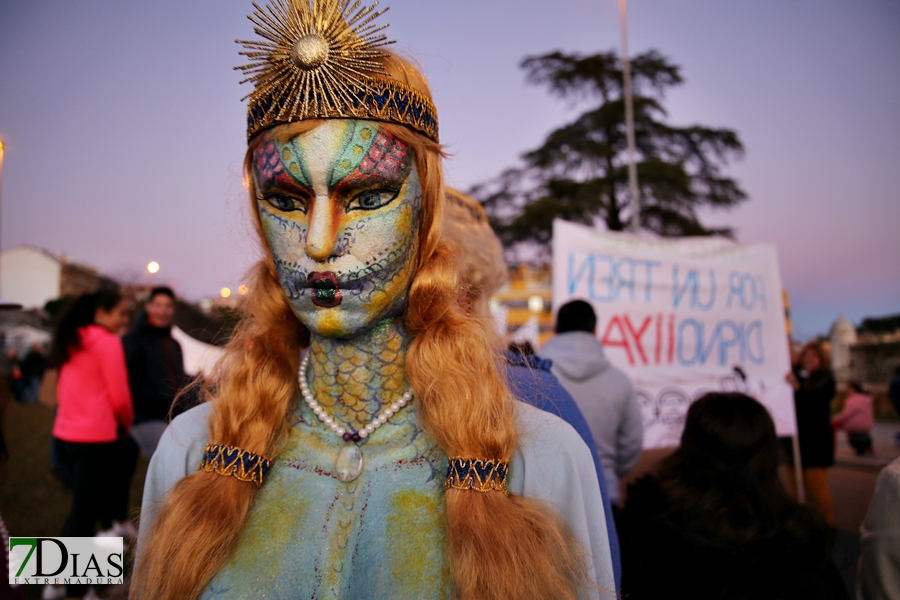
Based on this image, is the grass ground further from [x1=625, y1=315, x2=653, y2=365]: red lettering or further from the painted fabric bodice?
[x1=625, y1=315, x2=653, y2=365]: red lettering

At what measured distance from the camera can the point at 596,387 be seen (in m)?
3.38

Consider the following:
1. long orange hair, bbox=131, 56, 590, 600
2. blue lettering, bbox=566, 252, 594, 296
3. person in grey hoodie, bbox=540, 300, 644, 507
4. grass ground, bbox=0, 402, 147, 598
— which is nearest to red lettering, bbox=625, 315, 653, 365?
blue lettering, bbox=566, 252, 594, 296

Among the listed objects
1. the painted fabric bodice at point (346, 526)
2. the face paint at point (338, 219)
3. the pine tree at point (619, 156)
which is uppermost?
the pine tree at point (619, 156)

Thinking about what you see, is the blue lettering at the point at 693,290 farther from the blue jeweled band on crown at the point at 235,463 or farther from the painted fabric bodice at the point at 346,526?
the blue jeweled band on crown at the point at 235,463

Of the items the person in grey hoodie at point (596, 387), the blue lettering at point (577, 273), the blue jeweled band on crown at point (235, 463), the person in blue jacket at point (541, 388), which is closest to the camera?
the blue jeweled band on crown at point (235, 463)

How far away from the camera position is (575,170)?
45.9ft

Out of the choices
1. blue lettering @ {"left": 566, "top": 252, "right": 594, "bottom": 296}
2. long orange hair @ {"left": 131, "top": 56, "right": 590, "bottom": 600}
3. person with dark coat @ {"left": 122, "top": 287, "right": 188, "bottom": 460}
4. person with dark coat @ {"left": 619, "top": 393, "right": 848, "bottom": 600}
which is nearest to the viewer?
long orange hair @ {"left": 131, "top": 56, "right": 590, "bottom": 600}

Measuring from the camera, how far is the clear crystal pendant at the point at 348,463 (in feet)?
4.55

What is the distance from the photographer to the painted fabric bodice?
48.7 inches

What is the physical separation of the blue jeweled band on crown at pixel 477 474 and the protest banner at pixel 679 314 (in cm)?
350

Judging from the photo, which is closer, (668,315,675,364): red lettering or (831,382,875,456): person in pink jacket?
(668,315,675,364): red lettering

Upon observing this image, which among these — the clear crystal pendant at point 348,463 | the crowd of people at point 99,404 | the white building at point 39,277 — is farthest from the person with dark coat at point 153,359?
the clear crystal pendant at point 348,463

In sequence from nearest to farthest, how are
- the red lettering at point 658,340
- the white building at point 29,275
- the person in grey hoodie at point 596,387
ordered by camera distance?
1. the white building at point 29,275
2. the person in grey hoodie at point 596,387
3. the red lettering at point 658,340

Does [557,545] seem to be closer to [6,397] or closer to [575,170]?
[6,397]
